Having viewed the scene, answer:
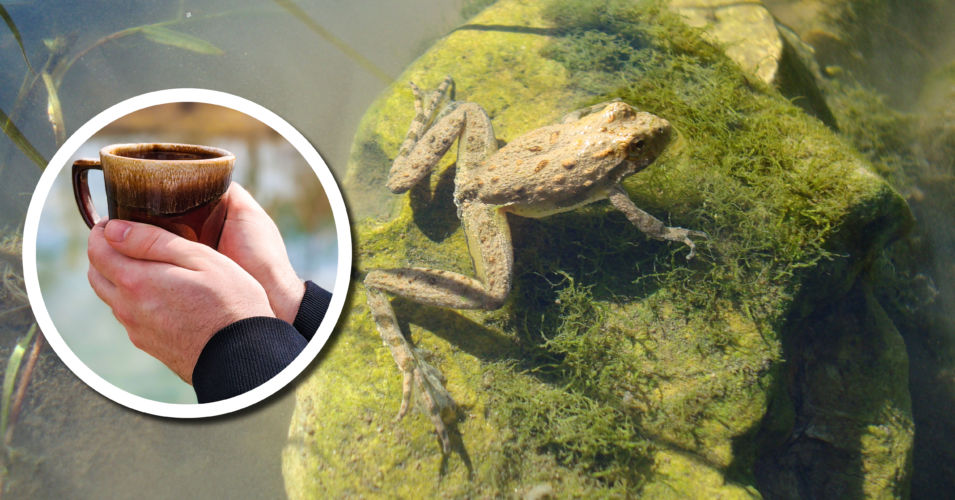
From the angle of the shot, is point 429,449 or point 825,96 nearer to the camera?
point 429,449

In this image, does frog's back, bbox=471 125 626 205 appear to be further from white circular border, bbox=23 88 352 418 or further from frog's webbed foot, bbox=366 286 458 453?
white circular border, bbox=23 88 352 418

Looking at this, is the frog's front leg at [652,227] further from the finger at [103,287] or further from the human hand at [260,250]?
the finger at [103,287]

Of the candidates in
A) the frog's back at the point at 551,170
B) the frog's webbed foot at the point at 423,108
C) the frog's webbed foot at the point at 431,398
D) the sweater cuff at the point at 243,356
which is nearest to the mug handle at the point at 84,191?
the sweater cuff at the point at 243,356

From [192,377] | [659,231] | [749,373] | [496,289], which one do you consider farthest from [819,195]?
[192,377]

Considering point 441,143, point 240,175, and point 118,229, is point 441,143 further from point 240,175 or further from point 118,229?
point 118,229

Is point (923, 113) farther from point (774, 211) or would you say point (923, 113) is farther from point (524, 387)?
point (524, 387)
